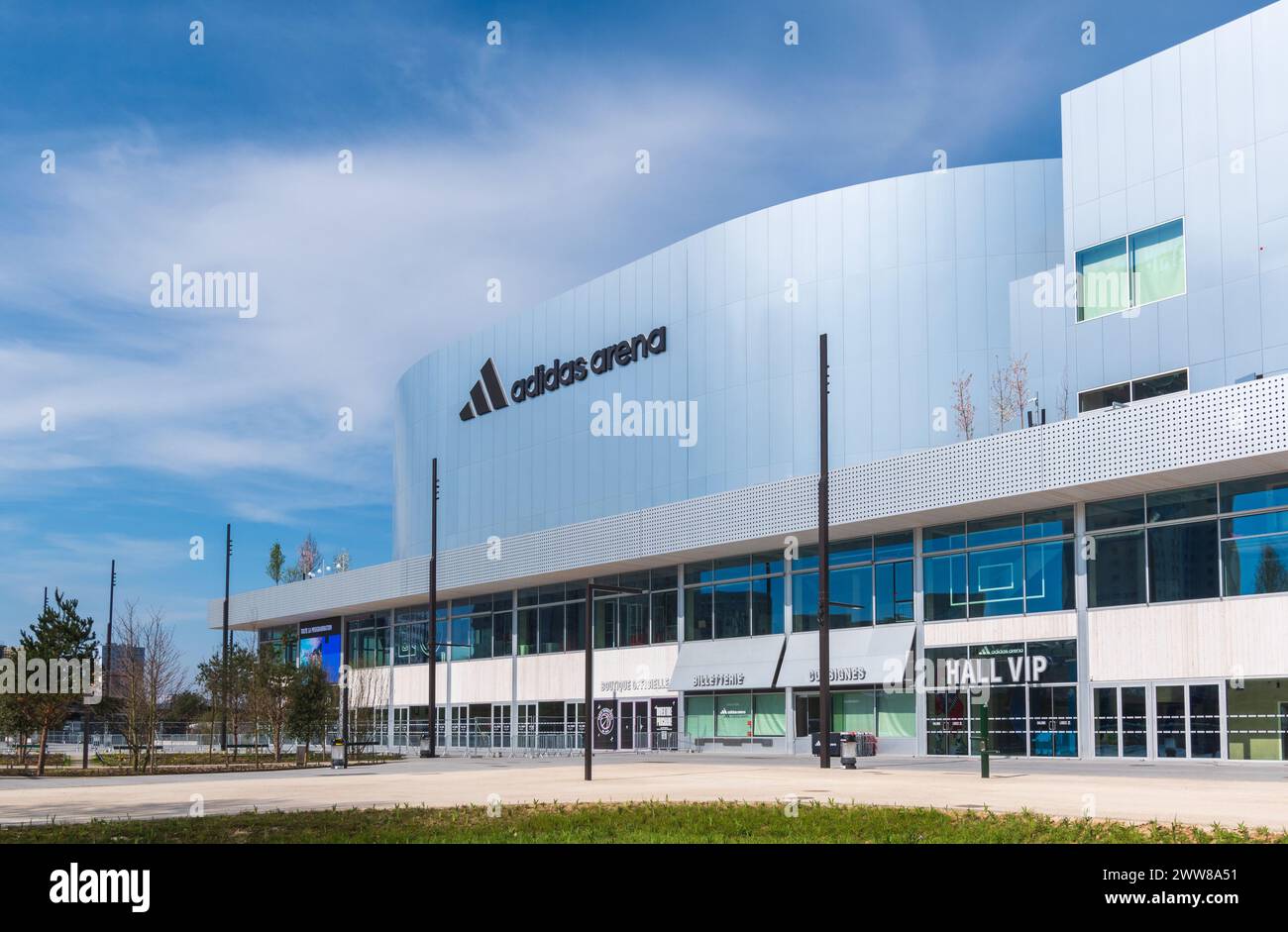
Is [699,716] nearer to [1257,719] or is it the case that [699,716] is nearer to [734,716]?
[734,716]

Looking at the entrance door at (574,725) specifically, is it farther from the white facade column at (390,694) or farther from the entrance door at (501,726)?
the white facade column at (390,694)

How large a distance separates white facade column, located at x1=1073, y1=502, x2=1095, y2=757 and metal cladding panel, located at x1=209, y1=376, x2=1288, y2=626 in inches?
53.2

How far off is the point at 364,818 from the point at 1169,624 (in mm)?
25630

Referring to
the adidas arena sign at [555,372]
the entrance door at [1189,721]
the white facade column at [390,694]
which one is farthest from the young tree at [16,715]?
the entrance door at [1189,721]

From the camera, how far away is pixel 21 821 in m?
19.3

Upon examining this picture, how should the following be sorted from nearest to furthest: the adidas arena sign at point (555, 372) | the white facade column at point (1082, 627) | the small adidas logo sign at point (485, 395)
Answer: the white facade column at point (1082, 627) → the adidas arena sign at point (555, 372) → the small adidas logo sign at point (485, 395)

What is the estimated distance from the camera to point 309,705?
4628 cm

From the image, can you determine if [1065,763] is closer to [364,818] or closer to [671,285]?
[364,818]

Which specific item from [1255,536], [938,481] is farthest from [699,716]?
[1255,536]

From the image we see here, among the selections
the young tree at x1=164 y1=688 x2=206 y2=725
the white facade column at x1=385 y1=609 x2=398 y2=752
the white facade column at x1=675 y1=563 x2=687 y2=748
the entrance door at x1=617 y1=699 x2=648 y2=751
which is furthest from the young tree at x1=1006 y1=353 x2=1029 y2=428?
the young tree at x1=164 y1=688 x2=206 y2=725

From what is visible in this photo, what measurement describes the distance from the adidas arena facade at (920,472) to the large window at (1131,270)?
95 millimetres

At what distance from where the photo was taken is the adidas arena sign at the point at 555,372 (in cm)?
6022

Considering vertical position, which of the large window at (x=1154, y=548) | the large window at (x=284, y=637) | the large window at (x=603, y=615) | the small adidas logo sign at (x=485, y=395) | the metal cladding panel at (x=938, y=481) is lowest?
the large window at (x=284, y=637)
